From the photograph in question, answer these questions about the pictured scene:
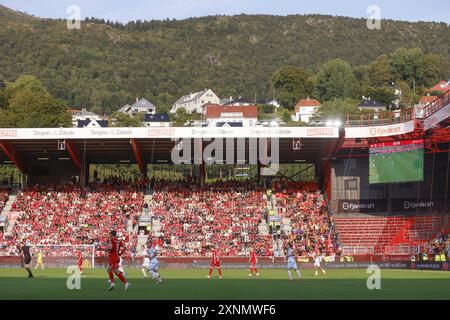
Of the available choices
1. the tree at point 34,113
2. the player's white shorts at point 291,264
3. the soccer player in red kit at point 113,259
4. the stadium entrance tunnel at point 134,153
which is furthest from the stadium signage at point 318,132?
the tree at point 34,113

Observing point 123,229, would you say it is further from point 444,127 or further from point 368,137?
point 444,127

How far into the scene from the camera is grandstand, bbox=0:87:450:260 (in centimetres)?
6950

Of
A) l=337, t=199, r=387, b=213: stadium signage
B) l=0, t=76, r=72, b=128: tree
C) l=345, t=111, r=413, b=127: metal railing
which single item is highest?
l=0, t=76, r=72, b=128: tree

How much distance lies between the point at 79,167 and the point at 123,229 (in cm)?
910

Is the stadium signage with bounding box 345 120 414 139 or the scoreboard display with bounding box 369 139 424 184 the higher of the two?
the stadium signage with bounding box 345 120 414 139

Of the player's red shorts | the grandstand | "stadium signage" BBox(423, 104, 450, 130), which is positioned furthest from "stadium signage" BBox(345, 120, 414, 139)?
the player's red shorts

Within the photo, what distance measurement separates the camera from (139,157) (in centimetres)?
7644

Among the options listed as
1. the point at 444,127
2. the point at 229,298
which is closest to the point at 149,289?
the point at 229,298

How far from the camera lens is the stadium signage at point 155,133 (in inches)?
2832

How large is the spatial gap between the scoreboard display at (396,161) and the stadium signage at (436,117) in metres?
3.43

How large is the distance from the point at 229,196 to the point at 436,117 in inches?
896

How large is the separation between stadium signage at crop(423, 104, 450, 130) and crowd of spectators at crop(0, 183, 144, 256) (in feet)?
79.5

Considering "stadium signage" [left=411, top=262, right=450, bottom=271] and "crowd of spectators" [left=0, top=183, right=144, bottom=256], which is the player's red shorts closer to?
"stadium signage" [left=411, top=262, right=450, bottom=271]

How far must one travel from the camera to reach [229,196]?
252ft
